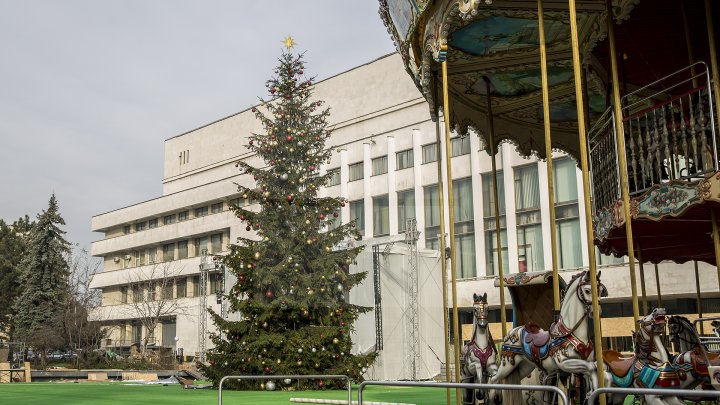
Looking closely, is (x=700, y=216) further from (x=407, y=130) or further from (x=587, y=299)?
(x=407, y=130)

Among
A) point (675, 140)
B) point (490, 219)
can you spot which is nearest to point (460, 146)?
point (490, 219)

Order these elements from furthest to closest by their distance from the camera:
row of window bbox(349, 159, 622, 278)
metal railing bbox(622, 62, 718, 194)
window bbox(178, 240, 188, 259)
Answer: window bbox(178, 240, 188, 259), row of window bbox(349, 159, 622, 278), metal railing bbox(622, 62, 718, 194)

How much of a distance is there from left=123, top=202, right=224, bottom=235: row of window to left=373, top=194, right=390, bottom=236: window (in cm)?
1993

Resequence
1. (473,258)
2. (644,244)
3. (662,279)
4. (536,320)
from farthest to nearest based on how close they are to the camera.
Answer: (473,258), (662,279), (644,244), (536,320)

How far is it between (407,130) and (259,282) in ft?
98.6

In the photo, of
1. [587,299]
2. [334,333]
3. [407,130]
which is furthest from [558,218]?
[587,299]

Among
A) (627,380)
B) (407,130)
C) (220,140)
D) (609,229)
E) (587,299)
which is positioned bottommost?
(627,380)

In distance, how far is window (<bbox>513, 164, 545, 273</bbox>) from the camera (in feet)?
143

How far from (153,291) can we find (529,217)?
4246cm

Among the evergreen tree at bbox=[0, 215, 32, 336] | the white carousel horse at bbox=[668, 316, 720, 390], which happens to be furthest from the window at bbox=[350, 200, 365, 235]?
the white carousel horse at bbox=[668, 316, 720, 390]

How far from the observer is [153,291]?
71.6m

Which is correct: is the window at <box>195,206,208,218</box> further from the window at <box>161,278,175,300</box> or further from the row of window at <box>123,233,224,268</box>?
the window at <box>161,278,175,300</box>

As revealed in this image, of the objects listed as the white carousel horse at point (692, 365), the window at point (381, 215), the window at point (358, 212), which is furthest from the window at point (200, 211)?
the white carousel horse at point (692, 365)

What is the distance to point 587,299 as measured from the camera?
8.41 m
